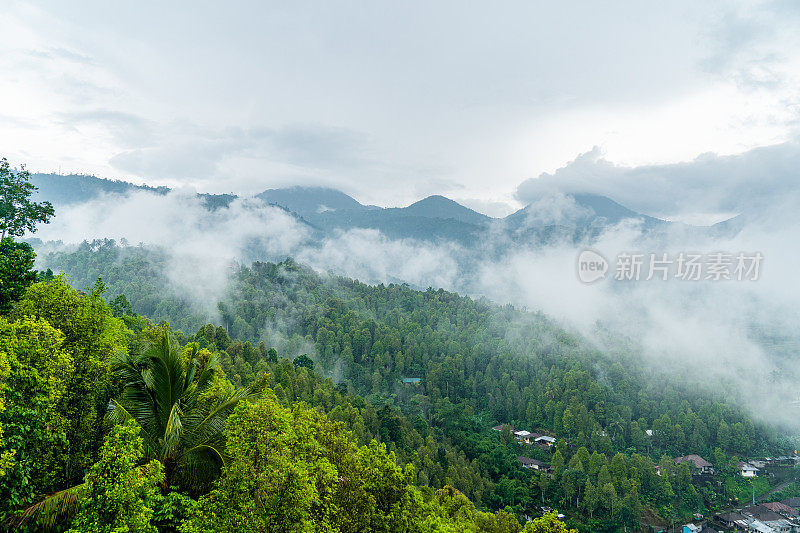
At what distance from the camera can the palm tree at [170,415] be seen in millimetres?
8547

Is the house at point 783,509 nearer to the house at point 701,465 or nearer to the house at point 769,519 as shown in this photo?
the house at point 769,519

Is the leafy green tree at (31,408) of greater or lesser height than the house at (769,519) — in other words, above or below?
above

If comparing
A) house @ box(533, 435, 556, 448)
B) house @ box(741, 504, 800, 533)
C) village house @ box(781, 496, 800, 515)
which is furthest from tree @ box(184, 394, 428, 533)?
village house @ box(781, 496, 800, 515)

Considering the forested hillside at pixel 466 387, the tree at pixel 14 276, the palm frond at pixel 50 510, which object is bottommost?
the forested hillside at pixel 466 387

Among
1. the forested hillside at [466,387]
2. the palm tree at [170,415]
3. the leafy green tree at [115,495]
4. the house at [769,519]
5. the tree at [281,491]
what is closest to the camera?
the leafy green tree at [115,495]

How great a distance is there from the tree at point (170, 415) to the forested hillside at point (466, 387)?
21.7 metres

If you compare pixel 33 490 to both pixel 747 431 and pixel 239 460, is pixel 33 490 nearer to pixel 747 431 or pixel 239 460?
pixel 239 460

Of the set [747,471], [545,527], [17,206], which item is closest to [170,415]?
[545,527]

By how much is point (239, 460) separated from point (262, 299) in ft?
320

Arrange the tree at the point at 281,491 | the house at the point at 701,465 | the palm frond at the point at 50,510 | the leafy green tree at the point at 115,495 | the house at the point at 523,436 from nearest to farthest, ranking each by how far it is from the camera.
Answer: the leafy green tree at the point at 115,495, the palm frond at the point at 50,510, the tree at the point at 281,491, the house at the point at 701,465, the house at the point at 523,436

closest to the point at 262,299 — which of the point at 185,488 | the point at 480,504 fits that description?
the point at 480,504

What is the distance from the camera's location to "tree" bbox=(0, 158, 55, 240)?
64.2 feet

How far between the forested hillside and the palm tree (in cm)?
2174

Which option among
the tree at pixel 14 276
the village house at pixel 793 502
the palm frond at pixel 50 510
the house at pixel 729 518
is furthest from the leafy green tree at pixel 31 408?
the village house at pixel 793 502
